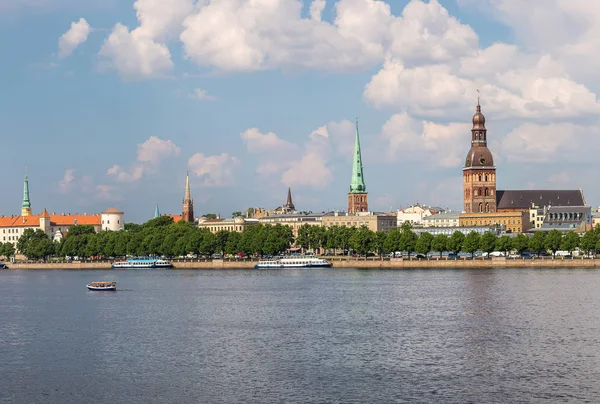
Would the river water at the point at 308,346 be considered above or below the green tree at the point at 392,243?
below

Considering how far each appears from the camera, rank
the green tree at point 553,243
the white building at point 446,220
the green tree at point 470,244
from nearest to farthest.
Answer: the green tree at point 553,243, the green tree at point 470,244, the white building at point 446,220

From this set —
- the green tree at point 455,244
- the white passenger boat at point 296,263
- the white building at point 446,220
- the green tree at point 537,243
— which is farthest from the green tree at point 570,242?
the white building at point 446,220

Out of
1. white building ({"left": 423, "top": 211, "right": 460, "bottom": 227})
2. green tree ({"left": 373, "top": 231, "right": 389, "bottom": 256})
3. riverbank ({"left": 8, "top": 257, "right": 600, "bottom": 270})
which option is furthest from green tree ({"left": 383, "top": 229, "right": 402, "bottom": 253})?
white building ({"left": 423, "top": 211, "right": 460, "bottom": 227})

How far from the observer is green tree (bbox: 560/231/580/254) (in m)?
128

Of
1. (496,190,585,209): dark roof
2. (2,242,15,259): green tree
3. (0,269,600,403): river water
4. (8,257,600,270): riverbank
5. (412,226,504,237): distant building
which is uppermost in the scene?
(496,190,585,209): dark roof

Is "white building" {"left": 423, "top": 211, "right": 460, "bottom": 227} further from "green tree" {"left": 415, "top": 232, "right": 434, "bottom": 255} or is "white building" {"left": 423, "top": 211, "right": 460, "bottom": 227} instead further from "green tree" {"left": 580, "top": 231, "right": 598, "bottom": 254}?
"green tree" {"left": 580, "top": 231, "right": 598, "bottom": 254}

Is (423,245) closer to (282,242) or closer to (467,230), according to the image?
(282,242)

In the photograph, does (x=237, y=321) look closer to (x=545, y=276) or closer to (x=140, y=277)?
(x=545, y=276)

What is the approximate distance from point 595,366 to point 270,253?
107598 mm

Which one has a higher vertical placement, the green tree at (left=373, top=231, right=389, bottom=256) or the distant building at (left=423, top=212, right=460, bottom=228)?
the distant building at (left=423, top=212, right=460, bottom=228)

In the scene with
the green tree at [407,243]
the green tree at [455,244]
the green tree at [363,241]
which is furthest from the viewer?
the green tree at [363,241]

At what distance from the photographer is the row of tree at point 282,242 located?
428 ft

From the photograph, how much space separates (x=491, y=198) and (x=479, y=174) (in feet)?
17.4

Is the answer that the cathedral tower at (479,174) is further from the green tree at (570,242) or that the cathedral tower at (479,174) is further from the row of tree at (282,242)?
the green tree at (570,242)
